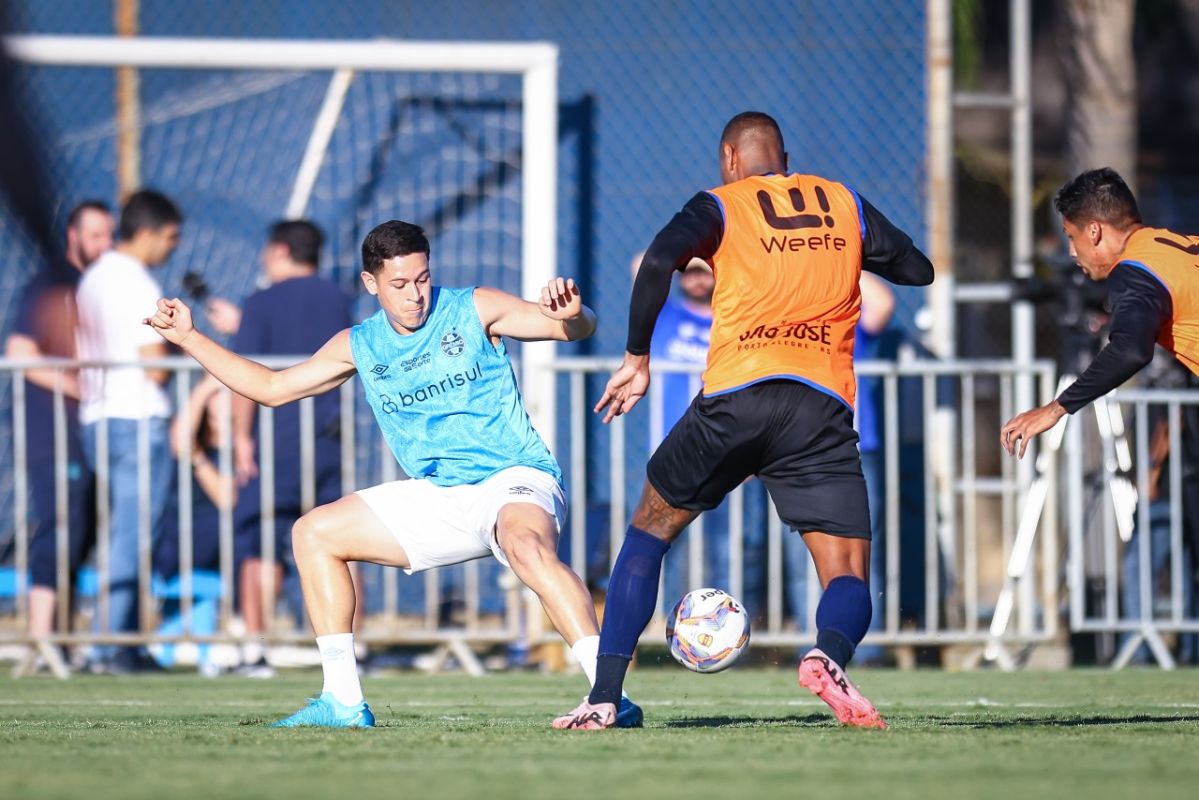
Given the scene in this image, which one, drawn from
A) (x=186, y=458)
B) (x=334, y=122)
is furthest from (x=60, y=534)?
(x=334, y=122)

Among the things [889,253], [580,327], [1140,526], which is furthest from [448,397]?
[1140,526]

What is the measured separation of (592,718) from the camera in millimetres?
5699

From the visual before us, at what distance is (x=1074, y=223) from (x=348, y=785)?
3.61 m

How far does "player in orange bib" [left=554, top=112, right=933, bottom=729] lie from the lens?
18.5 feet

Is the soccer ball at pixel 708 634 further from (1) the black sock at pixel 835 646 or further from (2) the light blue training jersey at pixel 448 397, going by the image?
(2) the light blue training jersey at pixel 448 397

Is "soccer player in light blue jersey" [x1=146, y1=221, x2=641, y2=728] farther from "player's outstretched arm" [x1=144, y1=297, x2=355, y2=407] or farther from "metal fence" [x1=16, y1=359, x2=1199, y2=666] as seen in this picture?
"metal fence" [x1=16, y1=359, x2=1199, y2=666]

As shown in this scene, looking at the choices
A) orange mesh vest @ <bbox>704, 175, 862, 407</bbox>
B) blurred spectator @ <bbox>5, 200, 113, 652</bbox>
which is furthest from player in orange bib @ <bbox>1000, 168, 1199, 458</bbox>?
blurred spectator @ <bbox>5, 200, 113, 652</bbox>

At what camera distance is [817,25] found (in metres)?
12.0

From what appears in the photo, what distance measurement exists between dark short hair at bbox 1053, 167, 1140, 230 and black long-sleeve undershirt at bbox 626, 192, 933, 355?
0.80 meters

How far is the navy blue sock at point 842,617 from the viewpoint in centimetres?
544

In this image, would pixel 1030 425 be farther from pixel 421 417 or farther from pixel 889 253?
pixel 421 417

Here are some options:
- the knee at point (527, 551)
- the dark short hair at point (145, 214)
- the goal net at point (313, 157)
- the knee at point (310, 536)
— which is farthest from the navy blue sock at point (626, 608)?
the goal net at point (313, 157)

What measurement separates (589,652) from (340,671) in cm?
84

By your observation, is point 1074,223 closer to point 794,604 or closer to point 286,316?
point 794,604
